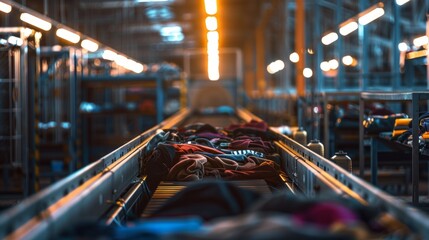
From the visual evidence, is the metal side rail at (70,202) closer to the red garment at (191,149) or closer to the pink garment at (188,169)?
the pink garment at (188,169)

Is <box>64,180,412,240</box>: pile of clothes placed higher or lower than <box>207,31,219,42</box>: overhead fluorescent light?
lower

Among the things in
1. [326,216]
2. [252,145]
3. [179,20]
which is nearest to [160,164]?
[252,145]

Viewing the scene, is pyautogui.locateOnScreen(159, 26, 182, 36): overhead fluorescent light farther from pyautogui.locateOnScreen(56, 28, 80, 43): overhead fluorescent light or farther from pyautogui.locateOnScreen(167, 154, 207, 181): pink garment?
pyautogui.locateOnScreen(167, 154, 207, 181): pink garment

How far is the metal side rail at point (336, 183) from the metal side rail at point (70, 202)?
3.71ft

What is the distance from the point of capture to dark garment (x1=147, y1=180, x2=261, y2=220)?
2.84m

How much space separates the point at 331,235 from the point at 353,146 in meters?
8.77

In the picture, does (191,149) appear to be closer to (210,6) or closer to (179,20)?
(210,6)

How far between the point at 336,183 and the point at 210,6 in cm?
1244

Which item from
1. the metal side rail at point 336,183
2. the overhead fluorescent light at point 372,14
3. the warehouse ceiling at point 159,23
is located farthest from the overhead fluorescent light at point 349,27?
the metal side rail at point 336,183

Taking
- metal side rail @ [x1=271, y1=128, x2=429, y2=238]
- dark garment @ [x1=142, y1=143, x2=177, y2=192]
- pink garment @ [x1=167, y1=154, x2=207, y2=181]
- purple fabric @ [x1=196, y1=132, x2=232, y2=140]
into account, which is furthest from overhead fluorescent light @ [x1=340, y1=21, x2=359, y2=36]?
pink garment @ [x1=167, y1=154, x2=207, y2=181]

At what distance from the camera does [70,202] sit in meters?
2.81

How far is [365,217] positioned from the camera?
8.25 feet

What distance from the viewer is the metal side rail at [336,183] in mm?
2389

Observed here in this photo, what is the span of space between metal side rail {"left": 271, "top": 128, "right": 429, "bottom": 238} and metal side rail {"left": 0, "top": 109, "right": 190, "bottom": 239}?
1.13 meters
